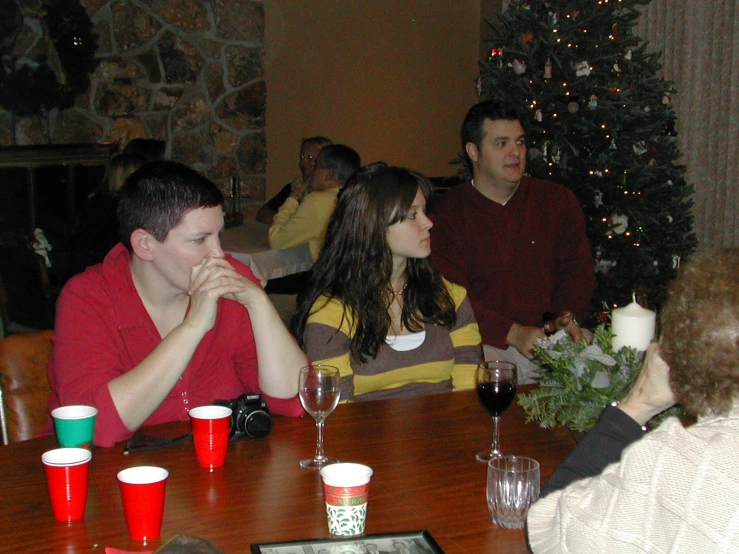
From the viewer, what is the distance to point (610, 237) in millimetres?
4555

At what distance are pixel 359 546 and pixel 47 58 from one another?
5088 millimetres

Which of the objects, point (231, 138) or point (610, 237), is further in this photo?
point (231, 138)

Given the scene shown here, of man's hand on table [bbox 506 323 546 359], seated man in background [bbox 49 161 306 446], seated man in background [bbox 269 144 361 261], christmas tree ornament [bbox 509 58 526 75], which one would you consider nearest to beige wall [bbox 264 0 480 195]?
seated man in background [bbox 269 144 361 261]

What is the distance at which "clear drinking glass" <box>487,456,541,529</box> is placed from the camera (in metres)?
1.35

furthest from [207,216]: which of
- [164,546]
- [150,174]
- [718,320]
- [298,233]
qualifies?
[298,233]

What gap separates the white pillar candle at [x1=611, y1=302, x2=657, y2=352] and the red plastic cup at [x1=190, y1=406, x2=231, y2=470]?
2.79 ft

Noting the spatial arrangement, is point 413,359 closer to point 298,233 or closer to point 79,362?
point 79,362

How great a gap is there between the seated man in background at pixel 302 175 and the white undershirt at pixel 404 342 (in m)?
3.33

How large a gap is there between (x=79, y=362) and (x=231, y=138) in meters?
4.86

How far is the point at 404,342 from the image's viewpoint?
2.36 meters

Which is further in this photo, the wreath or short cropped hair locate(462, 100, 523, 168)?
the wreath

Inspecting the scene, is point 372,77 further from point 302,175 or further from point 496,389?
point 496,389

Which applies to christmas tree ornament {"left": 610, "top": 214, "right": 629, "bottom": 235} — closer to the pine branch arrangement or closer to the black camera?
the pine branch arrangement

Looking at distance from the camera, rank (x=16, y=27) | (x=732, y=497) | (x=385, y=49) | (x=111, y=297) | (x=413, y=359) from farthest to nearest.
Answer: (x=385, y=49), (x=16, y=27), (x=413, y=359), (x=111, y=297), (x=732, y=497)
